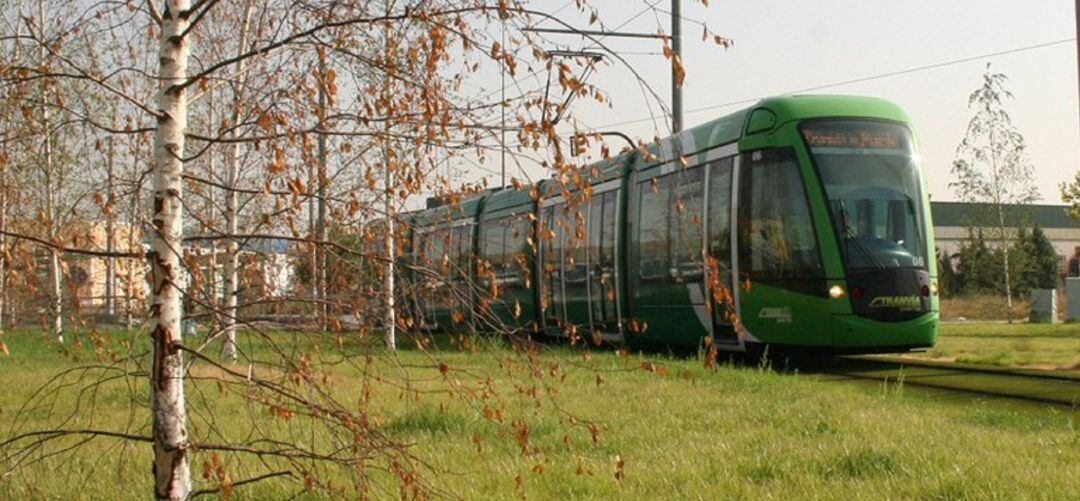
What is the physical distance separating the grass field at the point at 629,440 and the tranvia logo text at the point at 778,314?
329 centimetres

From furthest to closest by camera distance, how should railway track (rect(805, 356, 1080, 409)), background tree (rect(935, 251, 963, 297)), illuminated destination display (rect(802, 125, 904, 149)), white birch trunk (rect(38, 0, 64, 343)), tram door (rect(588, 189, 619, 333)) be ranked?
background tree (rect(935, 251, 963, 297)) < tram door (rect(588, 189, 619, 333)) < illuminated destination display (rect(802, 125, 904, 149)) < railway track (rect(805, 356, 1080, 409)) < white birch trunk (rect(38, 0, 64, 343))

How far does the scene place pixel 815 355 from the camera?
19969mm

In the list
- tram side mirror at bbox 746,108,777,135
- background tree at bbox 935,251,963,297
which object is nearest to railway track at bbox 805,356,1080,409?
tram side mirror at bbox 746,108,777,135

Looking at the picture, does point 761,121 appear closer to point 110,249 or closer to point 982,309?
point 110,249

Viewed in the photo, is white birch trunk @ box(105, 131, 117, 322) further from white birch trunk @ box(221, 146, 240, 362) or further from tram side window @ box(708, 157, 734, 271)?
tram side window @ box(708, 157, 734, 271)

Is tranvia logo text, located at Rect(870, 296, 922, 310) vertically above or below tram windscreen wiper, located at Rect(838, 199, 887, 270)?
below

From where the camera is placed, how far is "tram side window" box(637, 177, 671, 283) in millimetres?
18188

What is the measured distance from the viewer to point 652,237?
1869 cm

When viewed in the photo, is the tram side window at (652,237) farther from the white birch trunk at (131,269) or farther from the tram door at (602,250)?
the white birch trunk at (131,269)

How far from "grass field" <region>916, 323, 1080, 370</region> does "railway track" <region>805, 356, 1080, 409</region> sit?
2.82 ft

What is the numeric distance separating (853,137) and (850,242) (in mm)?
1324

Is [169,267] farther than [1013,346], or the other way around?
[1013,346]

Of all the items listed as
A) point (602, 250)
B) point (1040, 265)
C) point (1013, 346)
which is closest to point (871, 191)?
point (602, 250)

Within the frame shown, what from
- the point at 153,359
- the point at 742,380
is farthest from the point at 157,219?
the point at 742,380
